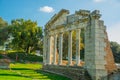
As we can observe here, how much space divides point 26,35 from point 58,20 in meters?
31.5

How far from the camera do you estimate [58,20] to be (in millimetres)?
37781

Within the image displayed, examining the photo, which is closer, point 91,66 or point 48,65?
point 91,66

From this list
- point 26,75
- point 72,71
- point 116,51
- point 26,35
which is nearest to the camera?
point 26,75

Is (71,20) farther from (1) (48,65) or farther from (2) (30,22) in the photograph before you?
(2) (30,22)

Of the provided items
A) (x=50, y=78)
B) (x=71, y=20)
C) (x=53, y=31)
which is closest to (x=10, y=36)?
(x=53, y=31)

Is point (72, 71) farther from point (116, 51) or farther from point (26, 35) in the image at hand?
point (116, 51)

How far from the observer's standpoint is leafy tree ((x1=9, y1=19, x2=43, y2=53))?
68062 mm

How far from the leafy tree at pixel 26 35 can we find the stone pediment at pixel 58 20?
2767 centimetres

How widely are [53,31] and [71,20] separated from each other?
250 inches

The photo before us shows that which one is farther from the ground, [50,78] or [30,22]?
[30,22]

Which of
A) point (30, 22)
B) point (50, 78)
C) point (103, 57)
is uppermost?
point (30, 22)

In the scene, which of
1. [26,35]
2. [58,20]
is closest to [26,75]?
[58,20]

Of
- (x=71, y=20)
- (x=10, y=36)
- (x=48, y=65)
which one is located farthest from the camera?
(x=10, y=36)

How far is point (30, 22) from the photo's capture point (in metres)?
71.1
